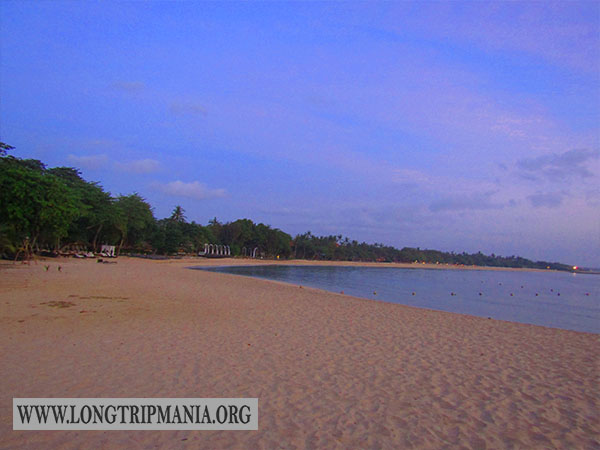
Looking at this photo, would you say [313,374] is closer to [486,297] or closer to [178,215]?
[486,297]

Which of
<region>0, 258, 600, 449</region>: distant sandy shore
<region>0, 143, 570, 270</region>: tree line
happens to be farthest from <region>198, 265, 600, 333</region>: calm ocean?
<region>0, 143, 570, 270</region>: tree line

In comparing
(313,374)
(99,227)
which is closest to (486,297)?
(313,374)

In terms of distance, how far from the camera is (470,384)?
5867 millimetres

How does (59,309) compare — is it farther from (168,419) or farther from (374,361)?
(374,361)

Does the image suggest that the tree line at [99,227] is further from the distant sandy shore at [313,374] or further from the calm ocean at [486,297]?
the calm ocean at [486,297]

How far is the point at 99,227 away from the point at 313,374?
47.7 m

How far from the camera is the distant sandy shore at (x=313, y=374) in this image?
402cm

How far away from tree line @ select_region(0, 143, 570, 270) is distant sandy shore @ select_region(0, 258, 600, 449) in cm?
1055

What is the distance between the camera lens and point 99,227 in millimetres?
46156

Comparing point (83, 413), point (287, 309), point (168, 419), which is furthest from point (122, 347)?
point (287, 309)

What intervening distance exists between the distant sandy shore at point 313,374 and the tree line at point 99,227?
415 inches

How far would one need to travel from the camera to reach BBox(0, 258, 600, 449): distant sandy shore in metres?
4.02

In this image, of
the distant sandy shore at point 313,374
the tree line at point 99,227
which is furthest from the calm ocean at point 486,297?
the tree line at point 99,227

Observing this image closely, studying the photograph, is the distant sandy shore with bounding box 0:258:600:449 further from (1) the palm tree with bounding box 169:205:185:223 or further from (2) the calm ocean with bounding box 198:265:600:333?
(1) the palm tree with bounding box 169:205:185:223
